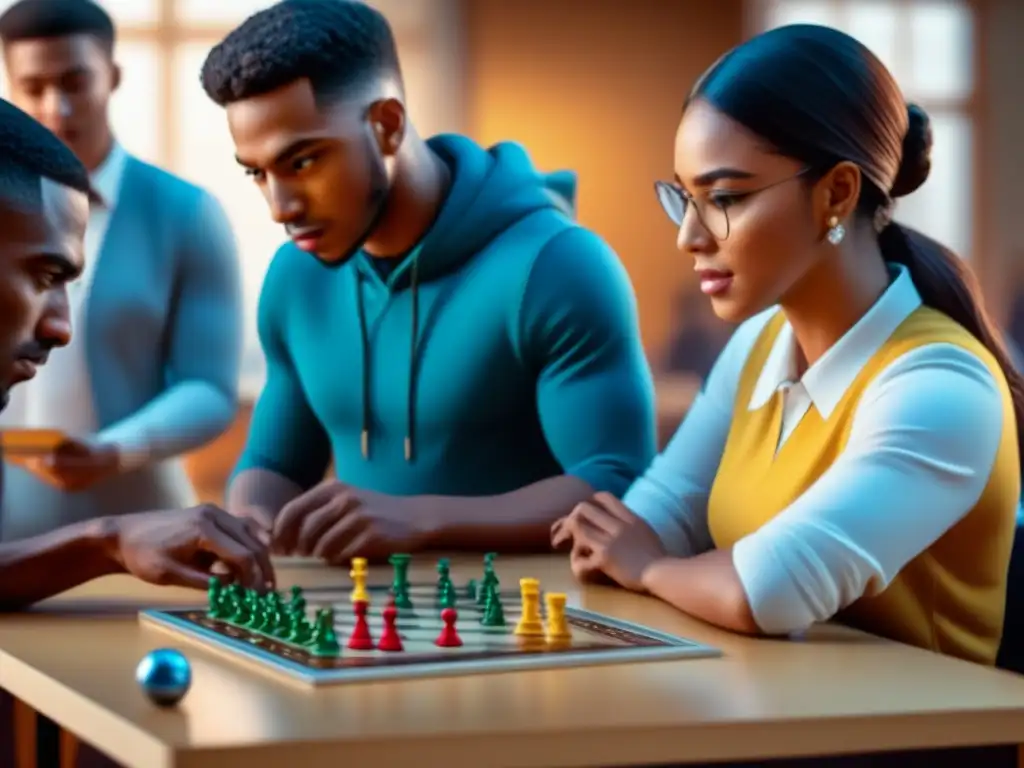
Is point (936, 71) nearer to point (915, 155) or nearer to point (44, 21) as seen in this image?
point (44, 21)

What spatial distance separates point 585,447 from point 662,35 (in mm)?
5926

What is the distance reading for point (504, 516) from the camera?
2.26 m

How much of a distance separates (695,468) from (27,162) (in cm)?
93

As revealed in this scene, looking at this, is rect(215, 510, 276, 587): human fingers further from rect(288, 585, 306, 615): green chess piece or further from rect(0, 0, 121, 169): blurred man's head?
rect(0, 0, 121, 169): blurred man's head

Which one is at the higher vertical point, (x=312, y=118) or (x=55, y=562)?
(x=312, y=118)

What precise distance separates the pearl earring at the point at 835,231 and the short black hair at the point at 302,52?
2.48 ft

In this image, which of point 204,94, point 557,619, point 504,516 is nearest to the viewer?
point 557,619

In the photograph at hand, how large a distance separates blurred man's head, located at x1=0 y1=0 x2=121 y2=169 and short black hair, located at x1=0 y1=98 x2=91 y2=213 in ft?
4.34

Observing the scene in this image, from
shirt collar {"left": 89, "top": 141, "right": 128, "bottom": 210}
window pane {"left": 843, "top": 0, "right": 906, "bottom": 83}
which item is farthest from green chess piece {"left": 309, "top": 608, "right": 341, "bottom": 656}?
window pane {"left": 843, "top": 0, "right": 906, "bottom": 83}

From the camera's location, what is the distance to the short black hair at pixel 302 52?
7.44ft

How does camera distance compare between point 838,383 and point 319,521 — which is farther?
point 319,521

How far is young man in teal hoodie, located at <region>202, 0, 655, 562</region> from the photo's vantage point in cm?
227

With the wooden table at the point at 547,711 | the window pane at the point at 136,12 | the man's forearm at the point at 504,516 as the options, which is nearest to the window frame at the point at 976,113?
the window pane at the point at 136,12

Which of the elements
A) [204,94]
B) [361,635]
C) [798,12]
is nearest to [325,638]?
[361,635]
